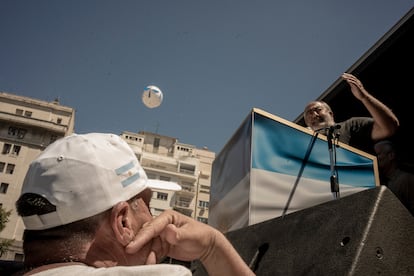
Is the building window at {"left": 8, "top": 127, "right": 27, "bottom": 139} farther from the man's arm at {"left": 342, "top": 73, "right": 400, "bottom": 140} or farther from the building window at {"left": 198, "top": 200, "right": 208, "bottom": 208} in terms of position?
the man's arm at {"left": 342, "top": 73, "right": 400, "bottom": 140}

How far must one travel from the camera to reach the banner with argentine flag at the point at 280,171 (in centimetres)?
245

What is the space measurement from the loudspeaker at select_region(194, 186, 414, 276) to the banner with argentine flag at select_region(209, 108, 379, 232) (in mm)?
1146

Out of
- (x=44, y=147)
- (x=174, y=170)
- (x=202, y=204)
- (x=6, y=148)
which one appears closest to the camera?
(x=6, y=148)

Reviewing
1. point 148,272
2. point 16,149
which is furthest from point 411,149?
point 16,149

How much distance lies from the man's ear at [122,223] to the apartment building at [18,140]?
46.9m

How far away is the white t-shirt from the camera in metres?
0.83

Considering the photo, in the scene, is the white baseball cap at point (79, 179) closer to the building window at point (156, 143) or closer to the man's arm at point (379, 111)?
the man's arm at point (379, 111)

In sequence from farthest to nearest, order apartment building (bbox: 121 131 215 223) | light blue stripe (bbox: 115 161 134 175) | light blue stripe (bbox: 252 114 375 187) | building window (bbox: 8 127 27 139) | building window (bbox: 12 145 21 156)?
1. apartment building (bbox: 121 131 215 223)
2. building window (bbox: 8 127 27 139)
3. building window (bbox: 12 145 21 156)
4. light blue stripe (bbox: 252 114 375 187)
5. light blue stripe (bbox: 115 161 134 175)

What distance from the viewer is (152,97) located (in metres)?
13.0

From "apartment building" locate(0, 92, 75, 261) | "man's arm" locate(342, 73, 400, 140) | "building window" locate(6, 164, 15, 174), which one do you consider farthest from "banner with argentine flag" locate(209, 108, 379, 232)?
"building window" locate(6, 164, 15, 174)

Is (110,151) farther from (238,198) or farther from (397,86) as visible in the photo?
(397,86)

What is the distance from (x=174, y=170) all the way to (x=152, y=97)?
52445mm

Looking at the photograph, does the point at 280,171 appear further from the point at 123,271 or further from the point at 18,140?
the point at 18,140

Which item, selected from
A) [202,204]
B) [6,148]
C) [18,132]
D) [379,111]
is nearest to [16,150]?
[6,148]
